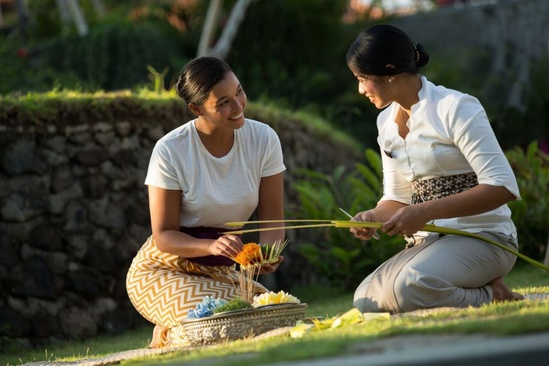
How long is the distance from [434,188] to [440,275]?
418mm

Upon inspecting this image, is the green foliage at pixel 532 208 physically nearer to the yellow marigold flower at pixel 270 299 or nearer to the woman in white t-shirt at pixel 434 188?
the woman in white t-shirt at pixel 434 188

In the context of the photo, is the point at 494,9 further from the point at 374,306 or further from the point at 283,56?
the point at 374,306

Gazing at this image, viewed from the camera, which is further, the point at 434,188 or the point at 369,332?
the point at 434,188

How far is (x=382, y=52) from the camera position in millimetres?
4586

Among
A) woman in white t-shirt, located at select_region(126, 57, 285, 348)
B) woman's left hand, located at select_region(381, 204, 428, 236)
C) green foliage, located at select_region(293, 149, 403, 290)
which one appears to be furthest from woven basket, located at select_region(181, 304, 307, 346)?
green foliage, located at select_region(293, 149, 403, 290)

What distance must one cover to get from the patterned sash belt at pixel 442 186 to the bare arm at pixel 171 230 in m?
0.97

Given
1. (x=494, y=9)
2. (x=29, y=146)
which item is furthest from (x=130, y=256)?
(x=494, y=9)

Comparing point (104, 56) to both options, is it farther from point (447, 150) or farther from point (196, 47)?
point (447, 150)

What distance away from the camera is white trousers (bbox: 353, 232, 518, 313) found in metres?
4.52

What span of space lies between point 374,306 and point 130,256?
3900mm

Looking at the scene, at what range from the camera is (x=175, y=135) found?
5328 millimetres

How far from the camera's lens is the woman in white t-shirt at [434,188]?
4.44 m

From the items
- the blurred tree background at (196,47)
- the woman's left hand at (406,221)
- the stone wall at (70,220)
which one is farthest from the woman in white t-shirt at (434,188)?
the blurred tree background at (196,47)

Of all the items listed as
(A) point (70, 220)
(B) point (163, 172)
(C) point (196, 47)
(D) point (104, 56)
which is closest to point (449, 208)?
(B) point (163, 172)
